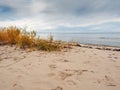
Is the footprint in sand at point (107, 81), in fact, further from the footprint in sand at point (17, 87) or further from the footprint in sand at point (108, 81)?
the footprint in sand at point (17, 87)

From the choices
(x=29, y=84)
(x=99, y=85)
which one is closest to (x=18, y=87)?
(x=29, y=84)

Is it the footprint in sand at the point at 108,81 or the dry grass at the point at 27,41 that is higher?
the dry grass at the point at 27,41

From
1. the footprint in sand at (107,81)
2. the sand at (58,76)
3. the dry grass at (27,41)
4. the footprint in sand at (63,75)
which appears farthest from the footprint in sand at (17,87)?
the dry grass at (27,41)

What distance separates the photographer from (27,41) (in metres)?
5.72

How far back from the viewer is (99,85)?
2303mm

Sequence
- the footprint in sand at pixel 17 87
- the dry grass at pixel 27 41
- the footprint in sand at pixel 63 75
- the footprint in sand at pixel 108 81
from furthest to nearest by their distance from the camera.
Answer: the dry grass at pixel 27 41 < the footprint in sand at pixel 63 75 < the footprint in sand at pixel 108 81 < the footprint in sand at pixel 17 87

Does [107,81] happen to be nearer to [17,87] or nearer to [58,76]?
[58,76]

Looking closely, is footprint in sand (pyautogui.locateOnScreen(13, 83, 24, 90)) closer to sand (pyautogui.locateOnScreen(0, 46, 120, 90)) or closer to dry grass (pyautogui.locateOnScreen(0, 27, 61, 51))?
sand (pyautogui.locateOnScreen(0, 46, 120, 90))

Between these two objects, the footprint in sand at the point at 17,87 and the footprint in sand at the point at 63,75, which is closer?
the footprint in sand at the point at 17,87

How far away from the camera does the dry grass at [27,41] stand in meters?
5.29

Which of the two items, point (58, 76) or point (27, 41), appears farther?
point (27, 41)

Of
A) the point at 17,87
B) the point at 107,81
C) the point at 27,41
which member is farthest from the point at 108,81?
the point at 27,41

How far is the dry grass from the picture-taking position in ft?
17.4

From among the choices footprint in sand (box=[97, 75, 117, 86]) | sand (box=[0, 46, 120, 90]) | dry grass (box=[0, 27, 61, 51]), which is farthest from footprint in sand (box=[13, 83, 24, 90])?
dry grass (box=[0, 27, 61, 51])
